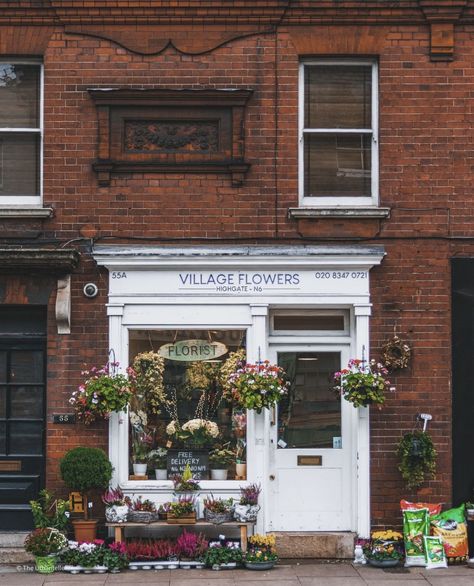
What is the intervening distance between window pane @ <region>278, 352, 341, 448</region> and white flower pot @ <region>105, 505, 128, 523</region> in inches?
78.5

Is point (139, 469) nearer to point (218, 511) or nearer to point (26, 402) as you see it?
point (218, 511)

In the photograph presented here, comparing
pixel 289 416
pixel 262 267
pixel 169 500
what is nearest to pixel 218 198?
pixel 262 267

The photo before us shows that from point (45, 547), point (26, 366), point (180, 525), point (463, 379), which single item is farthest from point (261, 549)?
point (26, 366)

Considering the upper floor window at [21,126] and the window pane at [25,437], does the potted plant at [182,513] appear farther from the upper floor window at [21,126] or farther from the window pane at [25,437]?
the upper floor window at [21,126]

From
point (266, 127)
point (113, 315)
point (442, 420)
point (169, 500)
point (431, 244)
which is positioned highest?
point (266, 127)

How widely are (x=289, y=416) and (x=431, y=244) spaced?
256cm

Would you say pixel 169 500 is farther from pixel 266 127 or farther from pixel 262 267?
pixel 266 127

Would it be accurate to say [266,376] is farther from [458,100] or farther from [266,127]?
[458,100]

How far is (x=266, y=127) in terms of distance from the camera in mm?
11891

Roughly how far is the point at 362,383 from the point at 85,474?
3.15 meters

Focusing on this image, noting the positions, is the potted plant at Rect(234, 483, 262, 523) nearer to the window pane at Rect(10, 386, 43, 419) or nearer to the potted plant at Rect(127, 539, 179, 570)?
the potted plant at Rect(127, 539, 179, 570)

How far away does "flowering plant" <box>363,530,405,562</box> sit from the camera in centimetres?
1116

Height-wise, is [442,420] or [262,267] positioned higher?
[262,267]

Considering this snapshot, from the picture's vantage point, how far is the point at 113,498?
37.2ft
